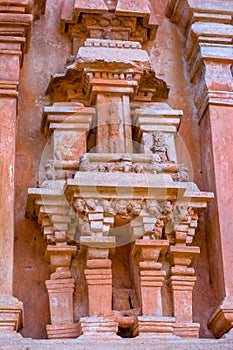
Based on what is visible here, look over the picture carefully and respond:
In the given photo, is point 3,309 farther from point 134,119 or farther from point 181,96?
point 181,96

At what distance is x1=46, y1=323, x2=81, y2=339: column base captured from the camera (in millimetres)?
5797

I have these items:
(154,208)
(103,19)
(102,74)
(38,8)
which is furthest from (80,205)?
(38,8)

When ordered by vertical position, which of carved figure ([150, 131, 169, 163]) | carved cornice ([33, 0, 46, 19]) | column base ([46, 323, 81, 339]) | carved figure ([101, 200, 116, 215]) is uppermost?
carved cornice ([33, 0, 46, 19])

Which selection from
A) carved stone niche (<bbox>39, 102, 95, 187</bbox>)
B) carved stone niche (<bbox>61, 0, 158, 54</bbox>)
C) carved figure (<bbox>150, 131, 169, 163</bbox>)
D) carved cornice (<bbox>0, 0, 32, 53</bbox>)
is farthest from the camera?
carved stone niche (<bbox>61, 0, 158, 54</bbox>)

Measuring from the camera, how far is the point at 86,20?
23.4 ft

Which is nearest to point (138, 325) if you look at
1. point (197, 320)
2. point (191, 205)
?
point (197, 320)

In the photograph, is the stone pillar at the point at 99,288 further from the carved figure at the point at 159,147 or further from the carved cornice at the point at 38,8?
the carved cornice at the point at 38,8

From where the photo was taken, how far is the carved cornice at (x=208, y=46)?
688cm

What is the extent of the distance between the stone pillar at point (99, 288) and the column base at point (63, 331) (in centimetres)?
11

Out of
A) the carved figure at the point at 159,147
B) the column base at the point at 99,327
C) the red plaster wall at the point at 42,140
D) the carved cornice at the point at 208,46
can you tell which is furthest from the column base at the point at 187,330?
the carved cornice at the point at 208,46

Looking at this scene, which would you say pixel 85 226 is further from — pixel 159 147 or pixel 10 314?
pixel 159 147

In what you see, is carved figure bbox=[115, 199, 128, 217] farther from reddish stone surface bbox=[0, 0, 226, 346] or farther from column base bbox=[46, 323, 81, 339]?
column base bbox=[46, 323, 81, 339]

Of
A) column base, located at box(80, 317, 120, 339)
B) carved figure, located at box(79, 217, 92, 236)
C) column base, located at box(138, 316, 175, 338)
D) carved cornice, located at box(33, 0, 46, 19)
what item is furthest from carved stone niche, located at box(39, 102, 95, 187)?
column base, located at box(138, 316, 175, 338)

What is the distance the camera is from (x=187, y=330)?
5887 mm
